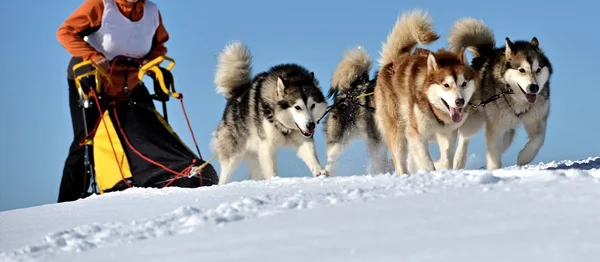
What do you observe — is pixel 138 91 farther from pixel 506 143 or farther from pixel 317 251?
pixel 317 251

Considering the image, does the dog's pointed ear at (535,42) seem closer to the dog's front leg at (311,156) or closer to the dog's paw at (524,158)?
the dog's paw at (524,158)

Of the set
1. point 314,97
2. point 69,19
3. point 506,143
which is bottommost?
point 506,143

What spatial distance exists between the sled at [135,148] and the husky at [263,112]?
2.17ft

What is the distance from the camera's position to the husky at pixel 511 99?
5082mm

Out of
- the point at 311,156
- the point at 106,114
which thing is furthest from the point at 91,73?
the point at 311,156

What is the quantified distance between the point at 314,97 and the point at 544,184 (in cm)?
290

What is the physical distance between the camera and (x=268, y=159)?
562 centimetres

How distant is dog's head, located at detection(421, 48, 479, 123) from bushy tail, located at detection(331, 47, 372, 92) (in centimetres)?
145

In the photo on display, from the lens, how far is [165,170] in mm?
4926

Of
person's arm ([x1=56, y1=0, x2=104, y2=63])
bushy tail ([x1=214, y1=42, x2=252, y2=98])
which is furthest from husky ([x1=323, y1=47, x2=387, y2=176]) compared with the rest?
person's arm ([x1=56, y1=0, x2=104, y2=63])

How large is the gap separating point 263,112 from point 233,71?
0.64 meters

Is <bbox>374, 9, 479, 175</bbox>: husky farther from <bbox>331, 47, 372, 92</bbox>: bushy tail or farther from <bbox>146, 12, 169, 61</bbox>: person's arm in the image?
<bbox>146, 12, 169, 61</bbox>: person's arm

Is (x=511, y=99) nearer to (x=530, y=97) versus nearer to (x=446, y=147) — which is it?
(x=530, y=97)

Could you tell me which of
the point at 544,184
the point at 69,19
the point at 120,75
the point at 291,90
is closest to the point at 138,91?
the point at 120,75
